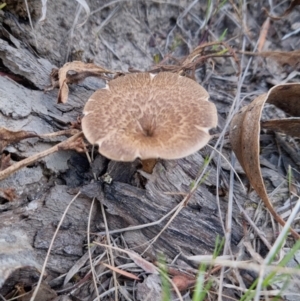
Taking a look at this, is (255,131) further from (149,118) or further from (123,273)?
(123,273)

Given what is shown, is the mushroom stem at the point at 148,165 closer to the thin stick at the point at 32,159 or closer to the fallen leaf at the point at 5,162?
the thin stick at the point at 32,159

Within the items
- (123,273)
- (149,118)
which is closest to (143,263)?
(123,273)

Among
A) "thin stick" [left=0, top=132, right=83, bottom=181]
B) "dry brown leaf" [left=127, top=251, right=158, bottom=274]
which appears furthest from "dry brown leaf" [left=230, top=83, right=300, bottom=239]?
"thin stick" [left=0, top=132, right=83, bottom=181]

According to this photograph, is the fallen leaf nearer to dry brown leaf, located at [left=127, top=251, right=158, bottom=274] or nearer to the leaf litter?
the leaf litter

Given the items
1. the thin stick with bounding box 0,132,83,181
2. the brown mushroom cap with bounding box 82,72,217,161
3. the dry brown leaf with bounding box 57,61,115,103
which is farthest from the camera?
the dry brown leaf with bounding box 57,61,115,103

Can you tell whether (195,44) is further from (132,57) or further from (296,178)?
(296,178)

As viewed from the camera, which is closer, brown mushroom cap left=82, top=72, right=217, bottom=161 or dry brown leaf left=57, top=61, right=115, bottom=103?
brown mushroom cap left=82, top=72, right=217, bottom=161

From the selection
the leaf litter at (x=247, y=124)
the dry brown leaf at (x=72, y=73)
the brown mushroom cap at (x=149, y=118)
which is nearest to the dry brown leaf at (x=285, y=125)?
the leaf litter at (x=247, y=124)
